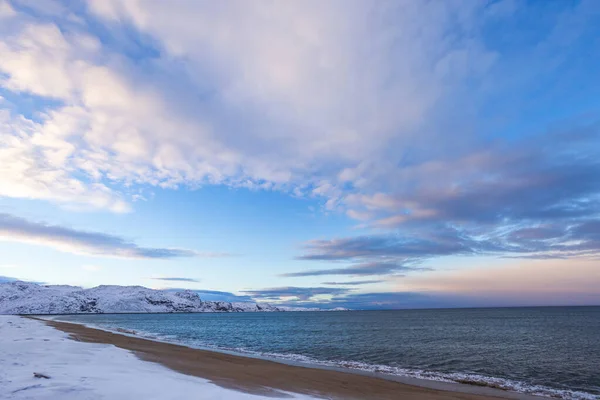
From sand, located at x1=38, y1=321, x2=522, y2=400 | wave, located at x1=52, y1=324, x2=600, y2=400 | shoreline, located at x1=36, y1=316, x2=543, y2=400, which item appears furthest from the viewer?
wave, located at x1=52, y1=324, x2=600, y2=400

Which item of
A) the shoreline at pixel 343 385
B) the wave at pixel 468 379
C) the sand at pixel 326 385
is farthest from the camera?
the wave at pixel 468 379

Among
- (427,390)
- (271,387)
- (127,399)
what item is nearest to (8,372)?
(127,399)

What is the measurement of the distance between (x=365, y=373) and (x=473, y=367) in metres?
10.9

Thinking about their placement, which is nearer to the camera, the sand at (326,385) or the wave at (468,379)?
the sand at (326,385)

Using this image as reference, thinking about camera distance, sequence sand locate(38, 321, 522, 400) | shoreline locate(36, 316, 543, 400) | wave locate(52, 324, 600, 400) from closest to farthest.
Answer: sand locate(38, 321, 522, 400) → shoreline locate(36, 316, 543, 400) → wave locate(52, 324, 600, 400)

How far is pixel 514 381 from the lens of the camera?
23141 mm

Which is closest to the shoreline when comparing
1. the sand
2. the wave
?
the sand

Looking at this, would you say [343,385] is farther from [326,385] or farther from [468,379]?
[468,379]

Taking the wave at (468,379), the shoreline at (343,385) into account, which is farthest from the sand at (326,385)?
the wave at (468,379)

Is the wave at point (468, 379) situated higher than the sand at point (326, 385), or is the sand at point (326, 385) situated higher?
the sand at point (326, 385)

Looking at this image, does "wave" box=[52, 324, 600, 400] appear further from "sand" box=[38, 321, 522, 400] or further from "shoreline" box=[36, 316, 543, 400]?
"sand" box=[38, 321, 522, 400]

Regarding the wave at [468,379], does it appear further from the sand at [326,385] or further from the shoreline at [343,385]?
the sand at [326,385]

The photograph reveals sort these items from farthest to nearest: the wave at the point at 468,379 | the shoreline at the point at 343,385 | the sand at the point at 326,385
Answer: the wave at the point at 468,379 < the shoreline at the point at 343,385 < the sand at the point at 326,385

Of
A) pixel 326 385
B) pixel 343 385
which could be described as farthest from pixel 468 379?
pixel 326 385
